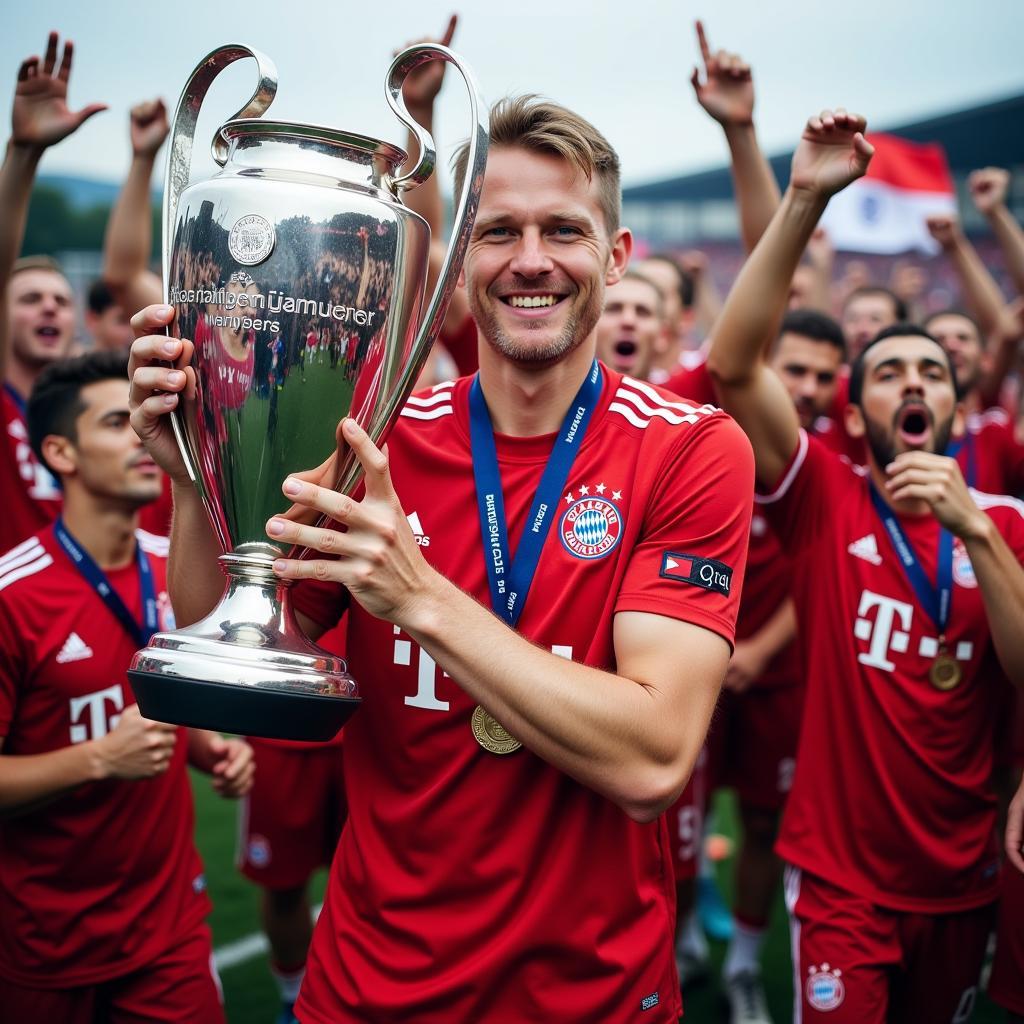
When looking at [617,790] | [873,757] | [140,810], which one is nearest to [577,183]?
[617,790]

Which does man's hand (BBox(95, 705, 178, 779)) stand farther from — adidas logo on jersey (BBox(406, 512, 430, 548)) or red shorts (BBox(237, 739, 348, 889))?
red shorts (BBox(237, 739, 348, 889))

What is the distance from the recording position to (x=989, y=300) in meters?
5.54

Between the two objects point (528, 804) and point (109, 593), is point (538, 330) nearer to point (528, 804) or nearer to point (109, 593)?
point (528, 804)

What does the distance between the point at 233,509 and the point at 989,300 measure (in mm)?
4871

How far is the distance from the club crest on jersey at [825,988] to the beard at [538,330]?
1.79 m

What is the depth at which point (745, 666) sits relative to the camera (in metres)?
4.05

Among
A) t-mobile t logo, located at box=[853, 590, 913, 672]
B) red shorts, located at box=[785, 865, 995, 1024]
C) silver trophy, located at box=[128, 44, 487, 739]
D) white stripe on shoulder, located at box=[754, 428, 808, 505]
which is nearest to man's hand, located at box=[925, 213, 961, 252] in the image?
white stripe on shoulder, located at box=[754, 428, 808, 505]

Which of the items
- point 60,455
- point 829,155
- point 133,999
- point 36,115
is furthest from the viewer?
point 36,115

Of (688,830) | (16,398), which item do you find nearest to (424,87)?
(16,398)

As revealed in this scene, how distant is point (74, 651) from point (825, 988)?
6.81 feet

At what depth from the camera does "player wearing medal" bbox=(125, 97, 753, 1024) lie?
5.94ft

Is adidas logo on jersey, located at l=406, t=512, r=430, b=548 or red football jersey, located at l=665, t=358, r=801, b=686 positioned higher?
adidas logo on jersey, located at l=406, t=512, r=430, b=548

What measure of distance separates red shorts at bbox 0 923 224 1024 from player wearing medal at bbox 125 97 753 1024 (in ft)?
3.26

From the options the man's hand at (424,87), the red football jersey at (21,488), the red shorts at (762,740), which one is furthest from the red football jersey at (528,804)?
the red shorts at (762,740)
